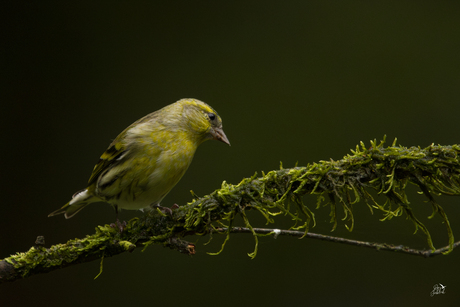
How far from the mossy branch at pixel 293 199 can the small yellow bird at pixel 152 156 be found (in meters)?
0.28

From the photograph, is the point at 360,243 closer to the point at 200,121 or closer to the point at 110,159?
the point at 200,121

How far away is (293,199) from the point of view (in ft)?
5.28

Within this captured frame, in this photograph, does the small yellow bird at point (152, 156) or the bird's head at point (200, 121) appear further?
the bird's head at point (200, 121)

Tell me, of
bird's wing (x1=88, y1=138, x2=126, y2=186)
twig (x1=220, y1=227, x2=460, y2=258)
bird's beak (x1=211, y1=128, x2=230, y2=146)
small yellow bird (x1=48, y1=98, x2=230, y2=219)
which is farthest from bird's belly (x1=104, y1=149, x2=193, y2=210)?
twig (x1=220, y1=227, x2=460, y2=258)

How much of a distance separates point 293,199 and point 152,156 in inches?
36.9

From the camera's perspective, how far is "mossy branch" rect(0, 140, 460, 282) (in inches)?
56.9

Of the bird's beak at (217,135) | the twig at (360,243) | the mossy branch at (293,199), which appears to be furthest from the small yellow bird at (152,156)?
the twig at (360,243)

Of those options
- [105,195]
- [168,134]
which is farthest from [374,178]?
[105,195]

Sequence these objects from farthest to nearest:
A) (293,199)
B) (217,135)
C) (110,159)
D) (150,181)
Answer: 1. (217,135)
2. (110,159)
3. (150,181)
4. (293,199)

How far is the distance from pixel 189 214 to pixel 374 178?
2.66 feet

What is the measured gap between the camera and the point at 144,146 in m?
2.23

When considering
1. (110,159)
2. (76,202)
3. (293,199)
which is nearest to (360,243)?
(293,199)

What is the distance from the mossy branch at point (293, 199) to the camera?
1.44 metres

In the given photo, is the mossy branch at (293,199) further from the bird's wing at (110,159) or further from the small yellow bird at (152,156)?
the bird's wing at (110,159)
